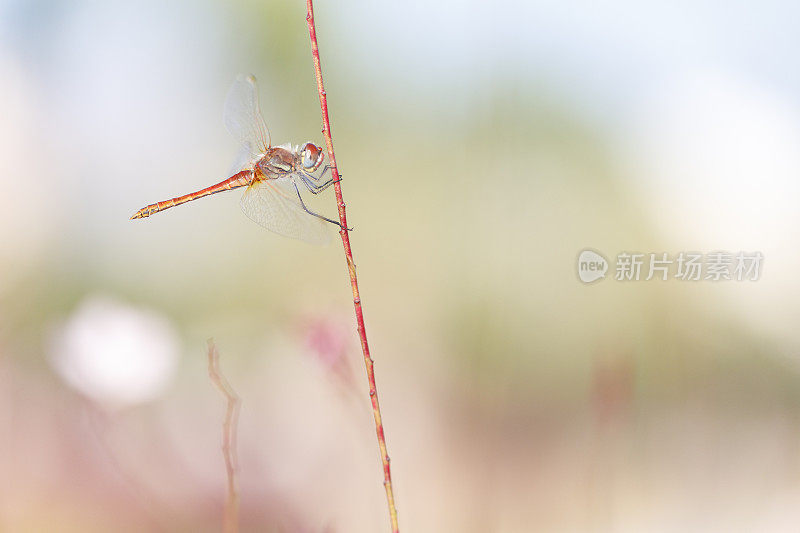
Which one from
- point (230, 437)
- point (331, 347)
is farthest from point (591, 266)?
point (230, 437)

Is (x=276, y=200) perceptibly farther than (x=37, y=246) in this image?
No

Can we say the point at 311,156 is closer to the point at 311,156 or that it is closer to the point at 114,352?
the point at 311,156

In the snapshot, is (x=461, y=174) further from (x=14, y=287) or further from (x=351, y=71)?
(x=14, y=287)

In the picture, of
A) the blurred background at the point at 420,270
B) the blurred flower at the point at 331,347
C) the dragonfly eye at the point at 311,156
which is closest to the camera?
the dragonfly eye at the point at 311,156

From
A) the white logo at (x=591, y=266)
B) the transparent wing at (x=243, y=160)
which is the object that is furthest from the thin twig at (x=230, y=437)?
the white logo at (x=591, y=266)

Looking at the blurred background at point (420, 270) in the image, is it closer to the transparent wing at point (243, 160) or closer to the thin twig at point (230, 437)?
the thin twig at point (230, 437)

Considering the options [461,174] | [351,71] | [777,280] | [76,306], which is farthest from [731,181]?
[76,306]
